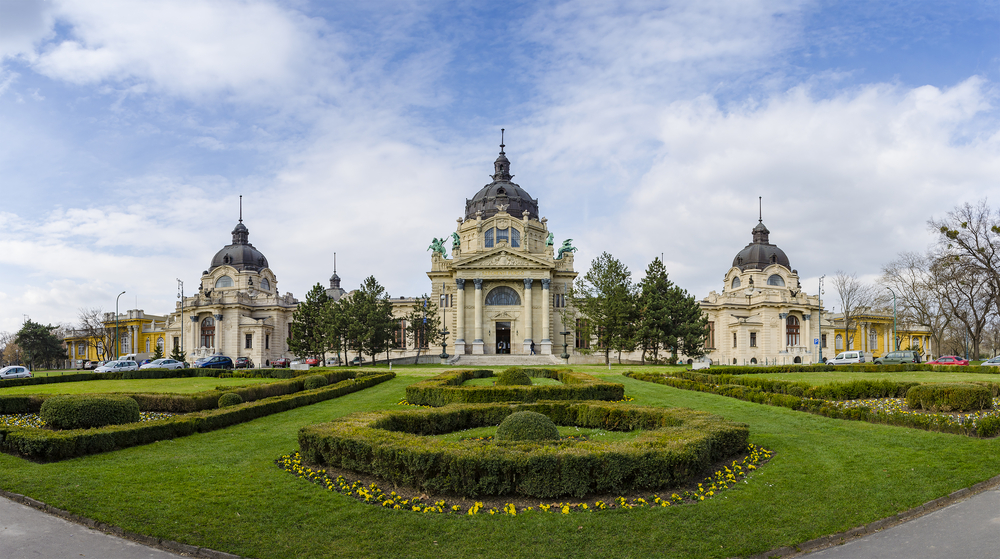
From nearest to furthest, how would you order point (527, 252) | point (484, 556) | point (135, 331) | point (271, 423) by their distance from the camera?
point (484, 556), point (271, 423), point (527, 252), point (135, 331)

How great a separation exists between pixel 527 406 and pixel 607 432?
237 centimetres

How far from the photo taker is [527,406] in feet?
57.2

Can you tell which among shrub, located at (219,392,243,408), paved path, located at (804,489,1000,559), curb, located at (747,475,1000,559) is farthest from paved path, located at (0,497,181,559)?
shrub, located at (219,392,243,408)

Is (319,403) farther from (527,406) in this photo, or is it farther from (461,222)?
(461,222)

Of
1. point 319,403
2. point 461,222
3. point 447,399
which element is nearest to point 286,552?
point 447,399

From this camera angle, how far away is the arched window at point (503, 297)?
62625 millimetres

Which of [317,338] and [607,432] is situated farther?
[317,338]

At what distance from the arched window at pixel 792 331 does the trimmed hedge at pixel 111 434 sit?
6598 centimetres

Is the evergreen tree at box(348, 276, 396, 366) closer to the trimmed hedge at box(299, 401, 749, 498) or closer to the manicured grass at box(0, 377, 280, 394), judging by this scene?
the manicured grass at box(0, 377, 280, 394)

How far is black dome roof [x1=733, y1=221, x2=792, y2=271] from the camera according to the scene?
251ft

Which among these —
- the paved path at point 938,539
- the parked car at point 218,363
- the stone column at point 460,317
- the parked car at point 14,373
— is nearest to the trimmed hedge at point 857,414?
the paved path at point 938,539

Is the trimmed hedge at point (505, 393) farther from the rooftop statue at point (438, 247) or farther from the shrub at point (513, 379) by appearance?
the rooftop statue at point (438, 247)

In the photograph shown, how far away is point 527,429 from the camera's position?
1206 centimetres

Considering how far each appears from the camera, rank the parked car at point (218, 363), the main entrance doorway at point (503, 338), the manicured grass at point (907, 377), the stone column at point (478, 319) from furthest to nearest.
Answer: the main entrance doorway at point (503, 338), the stone column at point (478, 319), the parked car at point (218, 363), the manicured grass at point (907, 377)
